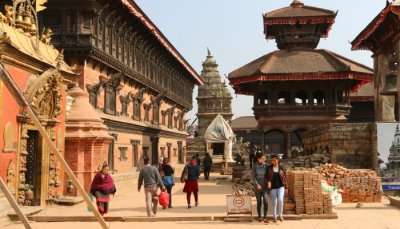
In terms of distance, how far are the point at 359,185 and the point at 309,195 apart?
4.20 m

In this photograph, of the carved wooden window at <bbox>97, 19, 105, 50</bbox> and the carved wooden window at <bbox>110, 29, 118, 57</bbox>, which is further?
the carved wooden window at <bbox>110, 29, 118, 57</bbox>

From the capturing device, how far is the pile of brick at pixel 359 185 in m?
15.8

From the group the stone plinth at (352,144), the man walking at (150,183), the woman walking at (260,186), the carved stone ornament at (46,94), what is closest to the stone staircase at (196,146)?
the stone plinth at (352,144)

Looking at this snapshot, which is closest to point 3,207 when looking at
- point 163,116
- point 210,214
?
point 210,214

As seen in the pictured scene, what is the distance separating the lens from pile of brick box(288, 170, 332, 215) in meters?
12.4

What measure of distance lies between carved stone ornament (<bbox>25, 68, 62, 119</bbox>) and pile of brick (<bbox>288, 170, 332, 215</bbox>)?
21.9 feet

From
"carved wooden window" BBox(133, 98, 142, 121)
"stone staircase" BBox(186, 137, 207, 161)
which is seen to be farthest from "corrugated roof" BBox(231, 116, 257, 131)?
"carved wooden window" BBox(133, 98, 142, 121)

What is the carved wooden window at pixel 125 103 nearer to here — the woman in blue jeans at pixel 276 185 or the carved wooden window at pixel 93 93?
the carved wooden window at pixel 93 93

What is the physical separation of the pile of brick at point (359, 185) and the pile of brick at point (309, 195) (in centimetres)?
371

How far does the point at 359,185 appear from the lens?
1591 centimetres

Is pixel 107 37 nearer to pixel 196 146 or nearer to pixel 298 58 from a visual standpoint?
pixel 298 58

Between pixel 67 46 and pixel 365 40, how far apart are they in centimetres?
1683

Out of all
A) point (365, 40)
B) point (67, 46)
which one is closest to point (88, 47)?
point (67, 46)

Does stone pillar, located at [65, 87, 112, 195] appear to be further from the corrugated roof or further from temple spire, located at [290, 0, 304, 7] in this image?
the corrugated roof
